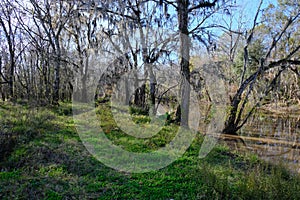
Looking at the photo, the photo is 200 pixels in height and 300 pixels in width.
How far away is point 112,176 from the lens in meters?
3.25

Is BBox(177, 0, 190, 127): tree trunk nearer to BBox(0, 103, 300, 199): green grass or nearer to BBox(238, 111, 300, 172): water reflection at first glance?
BBox(238, 111, 300, 172): water reflection

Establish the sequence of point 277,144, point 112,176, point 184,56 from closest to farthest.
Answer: point 112,176, point 277,144, point 184,56

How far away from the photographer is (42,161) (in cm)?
352

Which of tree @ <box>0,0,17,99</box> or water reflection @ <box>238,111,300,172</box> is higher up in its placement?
tree @ <box>0,0,17,99</box>

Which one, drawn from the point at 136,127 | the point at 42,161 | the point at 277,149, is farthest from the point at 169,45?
the point at 42,161

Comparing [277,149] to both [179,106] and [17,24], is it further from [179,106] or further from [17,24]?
[17,24]

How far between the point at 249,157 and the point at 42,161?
12.8 ft

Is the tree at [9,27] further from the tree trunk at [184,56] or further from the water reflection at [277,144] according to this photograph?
the water reflection at [277,144]

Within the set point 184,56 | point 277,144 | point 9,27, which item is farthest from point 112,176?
point 9,27

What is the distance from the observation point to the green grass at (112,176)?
2709mm

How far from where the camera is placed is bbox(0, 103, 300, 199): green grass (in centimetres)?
271

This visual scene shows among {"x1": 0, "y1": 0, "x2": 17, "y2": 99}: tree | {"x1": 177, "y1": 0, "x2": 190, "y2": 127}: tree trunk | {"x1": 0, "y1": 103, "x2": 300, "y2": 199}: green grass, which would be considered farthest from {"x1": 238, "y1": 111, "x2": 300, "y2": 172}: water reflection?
{"x1": 0, "y1": 0, "x2": 17, "y2": 99}: tree

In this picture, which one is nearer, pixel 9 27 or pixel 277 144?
pixel 277 144

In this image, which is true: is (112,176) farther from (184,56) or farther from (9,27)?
(9,27)
